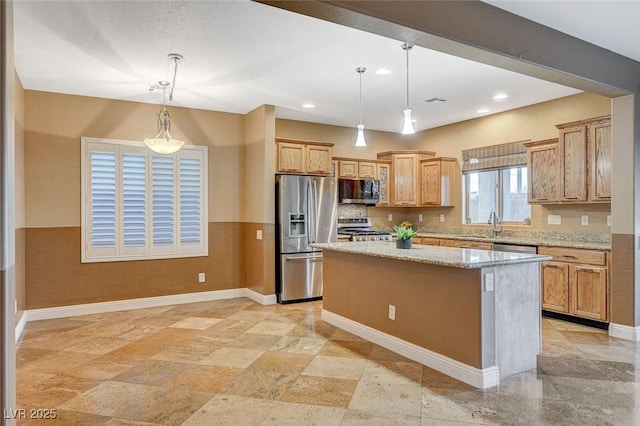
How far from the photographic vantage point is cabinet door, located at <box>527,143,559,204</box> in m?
5.08

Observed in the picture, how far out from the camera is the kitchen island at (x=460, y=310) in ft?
9.80

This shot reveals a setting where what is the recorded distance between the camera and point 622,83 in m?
3.84

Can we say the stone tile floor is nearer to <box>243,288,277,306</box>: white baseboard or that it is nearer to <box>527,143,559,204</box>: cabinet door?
<box>243,288,277,306</box>: white baseboard

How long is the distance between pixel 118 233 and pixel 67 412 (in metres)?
2.97

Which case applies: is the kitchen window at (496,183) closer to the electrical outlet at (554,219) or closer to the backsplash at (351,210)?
the electrical outlet at (554,219)

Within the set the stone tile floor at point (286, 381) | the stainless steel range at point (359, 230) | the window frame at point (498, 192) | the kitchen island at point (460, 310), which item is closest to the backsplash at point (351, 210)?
the stainless steel range at point (359, 230)

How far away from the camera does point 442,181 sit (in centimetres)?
679

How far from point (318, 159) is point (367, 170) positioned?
3.89ft

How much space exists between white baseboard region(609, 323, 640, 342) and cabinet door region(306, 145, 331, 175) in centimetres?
401

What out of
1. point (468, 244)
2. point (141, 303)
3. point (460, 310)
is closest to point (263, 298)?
point (141, 303)

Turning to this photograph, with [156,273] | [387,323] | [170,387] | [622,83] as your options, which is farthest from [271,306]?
[622,83]

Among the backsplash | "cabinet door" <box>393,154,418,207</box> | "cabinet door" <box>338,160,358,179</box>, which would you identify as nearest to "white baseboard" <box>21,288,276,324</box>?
the backsplash

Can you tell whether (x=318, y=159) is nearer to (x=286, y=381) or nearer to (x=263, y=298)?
(x=263, y=298)

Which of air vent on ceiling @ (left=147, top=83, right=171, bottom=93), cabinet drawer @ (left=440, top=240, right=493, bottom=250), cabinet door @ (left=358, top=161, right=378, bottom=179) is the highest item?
air vent on ceiling @ (left=147, top=83, right=171, bottom=93)
